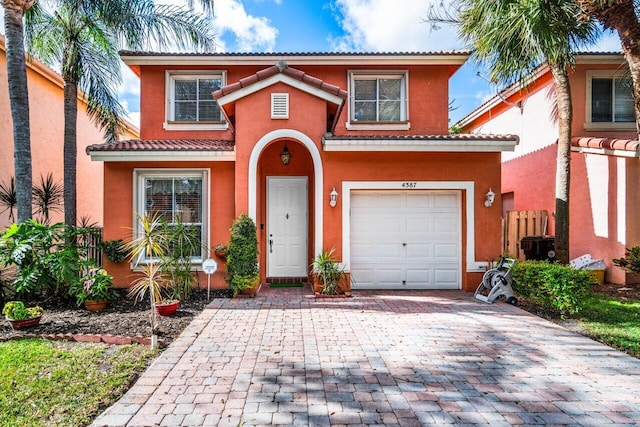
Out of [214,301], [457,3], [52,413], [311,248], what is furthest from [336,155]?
[52,413]

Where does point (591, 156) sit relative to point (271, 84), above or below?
below

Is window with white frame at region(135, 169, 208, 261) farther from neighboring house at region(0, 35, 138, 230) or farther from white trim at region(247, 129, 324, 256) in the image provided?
neighboring house at region(0, 35, 138, 230)

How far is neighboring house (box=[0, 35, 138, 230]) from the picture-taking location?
37.8ft

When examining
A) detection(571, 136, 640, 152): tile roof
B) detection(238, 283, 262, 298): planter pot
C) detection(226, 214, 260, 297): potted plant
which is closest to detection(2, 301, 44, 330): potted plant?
detection(226, 214, 260, 297): potted plant

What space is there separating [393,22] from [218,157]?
8.90m

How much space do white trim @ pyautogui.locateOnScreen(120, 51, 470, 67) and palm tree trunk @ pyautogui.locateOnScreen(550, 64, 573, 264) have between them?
10.6ft

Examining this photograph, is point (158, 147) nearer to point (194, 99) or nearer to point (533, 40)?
point (194, 99)

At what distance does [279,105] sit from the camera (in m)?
9.69

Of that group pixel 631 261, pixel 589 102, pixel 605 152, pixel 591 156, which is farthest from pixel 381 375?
pixel 589 102

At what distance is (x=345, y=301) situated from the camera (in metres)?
8.87

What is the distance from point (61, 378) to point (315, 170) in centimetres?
707

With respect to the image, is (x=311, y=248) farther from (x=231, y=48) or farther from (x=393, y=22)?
(x=393, y=22)

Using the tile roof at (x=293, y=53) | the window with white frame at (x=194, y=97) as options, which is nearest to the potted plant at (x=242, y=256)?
the window with white frame at (x=194, y=97)

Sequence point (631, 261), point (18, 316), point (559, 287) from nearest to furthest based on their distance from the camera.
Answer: point (18, 316)
point (559, 287)
point (631, 261)
